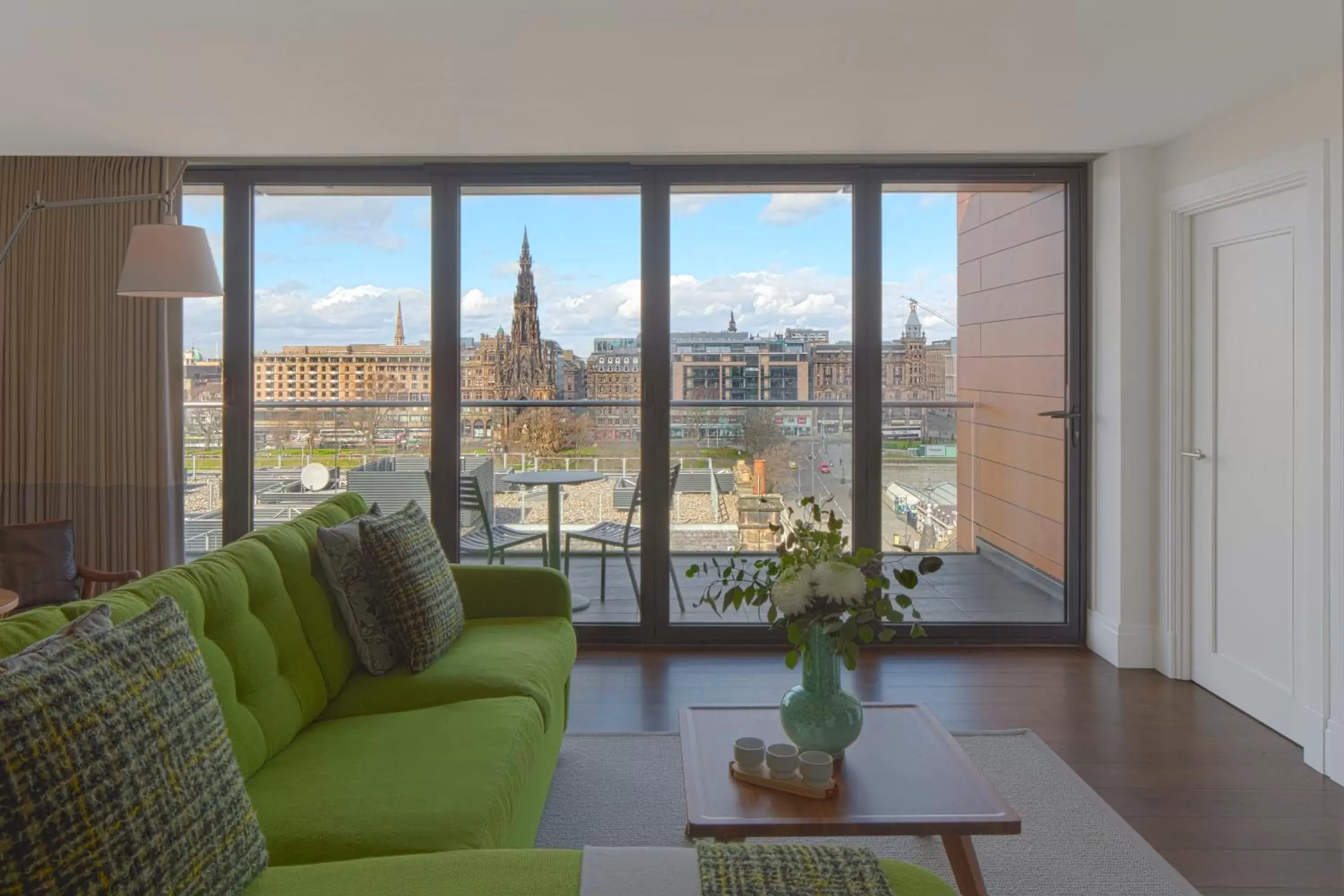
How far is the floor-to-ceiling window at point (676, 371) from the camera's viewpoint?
4551 mm

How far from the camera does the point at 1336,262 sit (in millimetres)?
3051

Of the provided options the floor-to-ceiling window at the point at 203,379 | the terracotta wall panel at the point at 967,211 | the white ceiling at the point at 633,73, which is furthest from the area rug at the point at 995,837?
the terracotta wall panel at the point at 967,211

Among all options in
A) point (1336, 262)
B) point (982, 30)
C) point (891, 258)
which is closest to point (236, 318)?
point (891, 258)

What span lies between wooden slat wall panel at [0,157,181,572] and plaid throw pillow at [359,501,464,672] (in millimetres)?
2138

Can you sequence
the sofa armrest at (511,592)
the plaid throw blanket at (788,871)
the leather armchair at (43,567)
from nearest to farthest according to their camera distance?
Answer: 1. the plaid throw blanket at (788,871)
2. the sofa armrest at (511,592)
3. the leather armchair at (43,567)

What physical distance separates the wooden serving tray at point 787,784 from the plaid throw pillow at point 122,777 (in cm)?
99

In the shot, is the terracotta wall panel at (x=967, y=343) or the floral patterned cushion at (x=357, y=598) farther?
the terracotta wall panel at (x=967, y=343)

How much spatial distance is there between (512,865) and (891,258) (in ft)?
12.3

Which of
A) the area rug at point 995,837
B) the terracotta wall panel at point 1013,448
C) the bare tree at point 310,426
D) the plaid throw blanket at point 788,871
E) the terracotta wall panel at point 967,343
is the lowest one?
the area rug at point 995,837

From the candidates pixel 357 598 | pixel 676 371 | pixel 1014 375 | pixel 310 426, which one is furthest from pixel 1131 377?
pixel 310 426

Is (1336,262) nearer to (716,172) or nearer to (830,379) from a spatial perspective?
(830,379)

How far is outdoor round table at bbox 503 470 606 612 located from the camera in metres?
4.60

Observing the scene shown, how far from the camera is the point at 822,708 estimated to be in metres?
2.18

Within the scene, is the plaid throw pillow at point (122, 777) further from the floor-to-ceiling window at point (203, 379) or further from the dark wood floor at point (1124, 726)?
the floor-to-ceiling window at point (203, 379)
